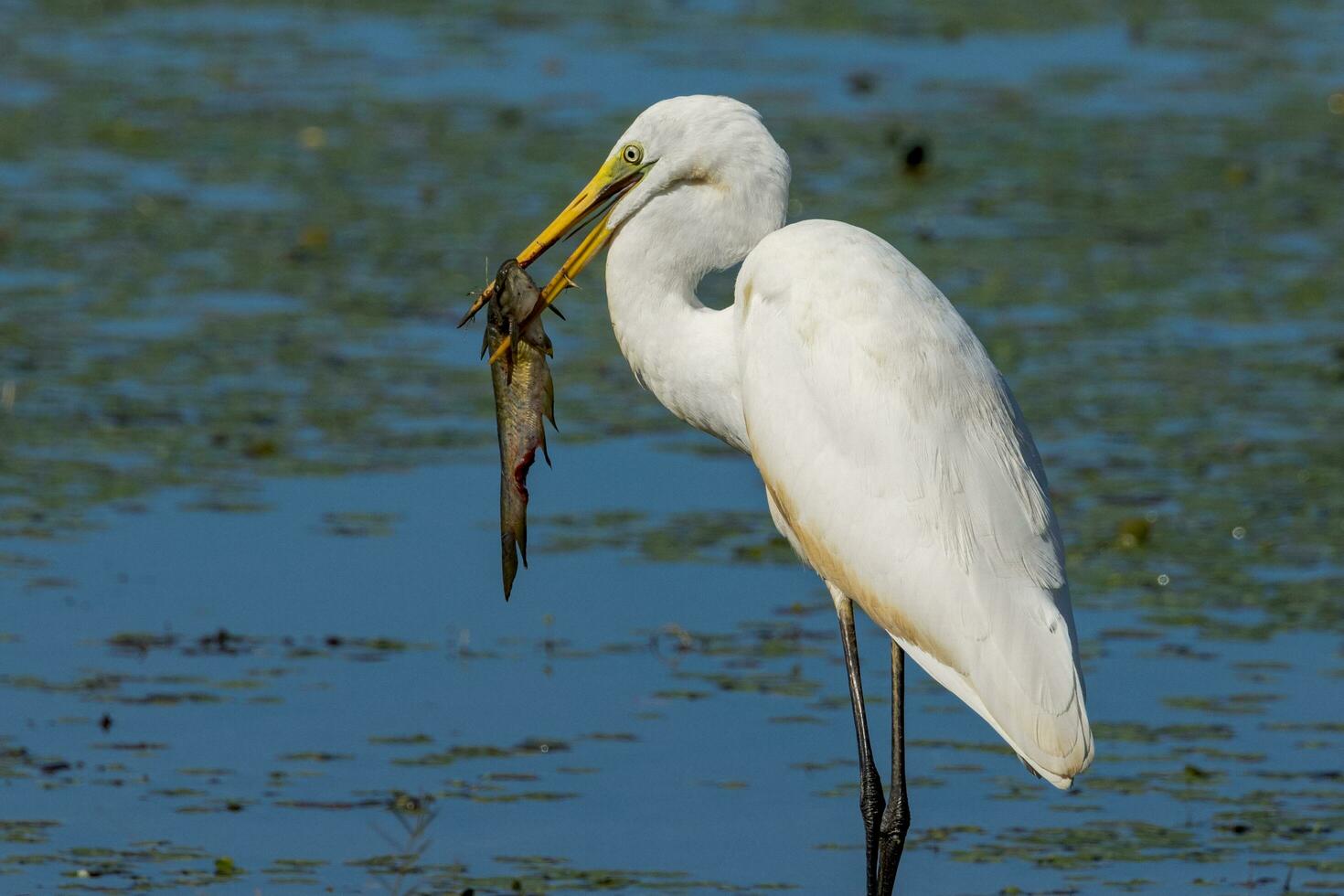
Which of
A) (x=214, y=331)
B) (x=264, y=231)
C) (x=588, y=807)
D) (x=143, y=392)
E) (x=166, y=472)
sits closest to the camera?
(x=588, y=807)

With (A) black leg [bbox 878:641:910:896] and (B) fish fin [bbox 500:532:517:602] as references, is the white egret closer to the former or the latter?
(A) black leg [bbox 878:641:910:896]

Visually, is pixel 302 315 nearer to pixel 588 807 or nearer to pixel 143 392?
pixel 143 392

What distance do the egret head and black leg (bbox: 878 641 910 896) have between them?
1.00 meters

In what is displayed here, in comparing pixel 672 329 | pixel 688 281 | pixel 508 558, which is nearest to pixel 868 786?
pixel 508 558

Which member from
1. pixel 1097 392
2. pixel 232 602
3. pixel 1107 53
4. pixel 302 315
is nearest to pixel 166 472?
pixel 232 602

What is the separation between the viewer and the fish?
5066mm

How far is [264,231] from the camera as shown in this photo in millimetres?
10352

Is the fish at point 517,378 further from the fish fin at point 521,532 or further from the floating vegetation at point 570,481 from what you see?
the floating vegetation at point 570,481

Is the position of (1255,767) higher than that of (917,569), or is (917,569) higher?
(917,569)

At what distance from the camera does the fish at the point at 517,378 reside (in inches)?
199

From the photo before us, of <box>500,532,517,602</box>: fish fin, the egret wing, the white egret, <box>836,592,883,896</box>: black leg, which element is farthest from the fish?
<box>836,592,883,896</box>: black leg

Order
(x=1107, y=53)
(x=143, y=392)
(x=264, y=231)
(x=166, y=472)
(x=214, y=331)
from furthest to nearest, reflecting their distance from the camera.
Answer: (x=1107, y=53), (x=264, y=231), (x=214, y=331), (x=143, y=392), (x=166, y=472)

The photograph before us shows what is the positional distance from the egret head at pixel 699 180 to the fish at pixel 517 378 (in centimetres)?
12

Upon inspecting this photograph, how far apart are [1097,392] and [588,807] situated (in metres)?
3.73
